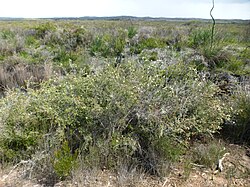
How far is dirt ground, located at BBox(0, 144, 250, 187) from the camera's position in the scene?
299 cm

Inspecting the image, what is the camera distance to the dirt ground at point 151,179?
299 centimetres

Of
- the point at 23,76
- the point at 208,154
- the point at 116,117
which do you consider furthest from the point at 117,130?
the point at 23,76

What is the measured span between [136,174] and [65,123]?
1.03 m

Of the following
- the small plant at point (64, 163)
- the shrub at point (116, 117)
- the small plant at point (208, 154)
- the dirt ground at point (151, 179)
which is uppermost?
the shrub at point (116, 117)

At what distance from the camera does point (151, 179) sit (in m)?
3.13

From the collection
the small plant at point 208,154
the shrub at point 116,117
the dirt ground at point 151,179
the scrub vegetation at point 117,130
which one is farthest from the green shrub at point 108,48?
the dirt ground at point 151,179

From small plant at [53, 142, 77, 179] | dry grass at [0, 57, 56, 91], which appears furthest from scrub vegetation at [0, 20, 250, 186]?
dry grass at [0, 57, 56, 91]

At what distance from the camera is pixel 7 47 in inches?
441

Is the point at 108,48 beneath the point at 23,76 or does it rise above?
above

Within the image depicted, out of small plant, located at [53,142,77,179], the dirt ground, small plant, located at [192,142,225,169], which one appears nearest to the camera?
small plant, located at [53,142,77,179]

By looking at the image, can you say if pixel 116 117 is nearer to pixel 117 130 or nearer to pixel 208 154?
pixel 117 130

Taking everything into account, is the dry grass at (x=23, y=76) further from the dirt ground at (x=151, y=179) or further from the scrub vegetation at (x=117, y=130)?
the dirt ground at (x=151, y=179)

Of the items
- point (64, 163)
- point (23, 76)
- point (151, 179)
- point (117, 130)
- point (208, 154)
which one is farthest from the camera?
point (23, 76)

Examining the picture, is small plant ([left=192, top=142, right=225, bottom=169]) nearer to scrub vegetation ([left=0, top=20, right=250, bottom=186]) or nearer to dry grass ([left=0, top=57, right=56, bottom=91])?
scrub vegetation ([left=0, top=20, right=250, bottom=186])
